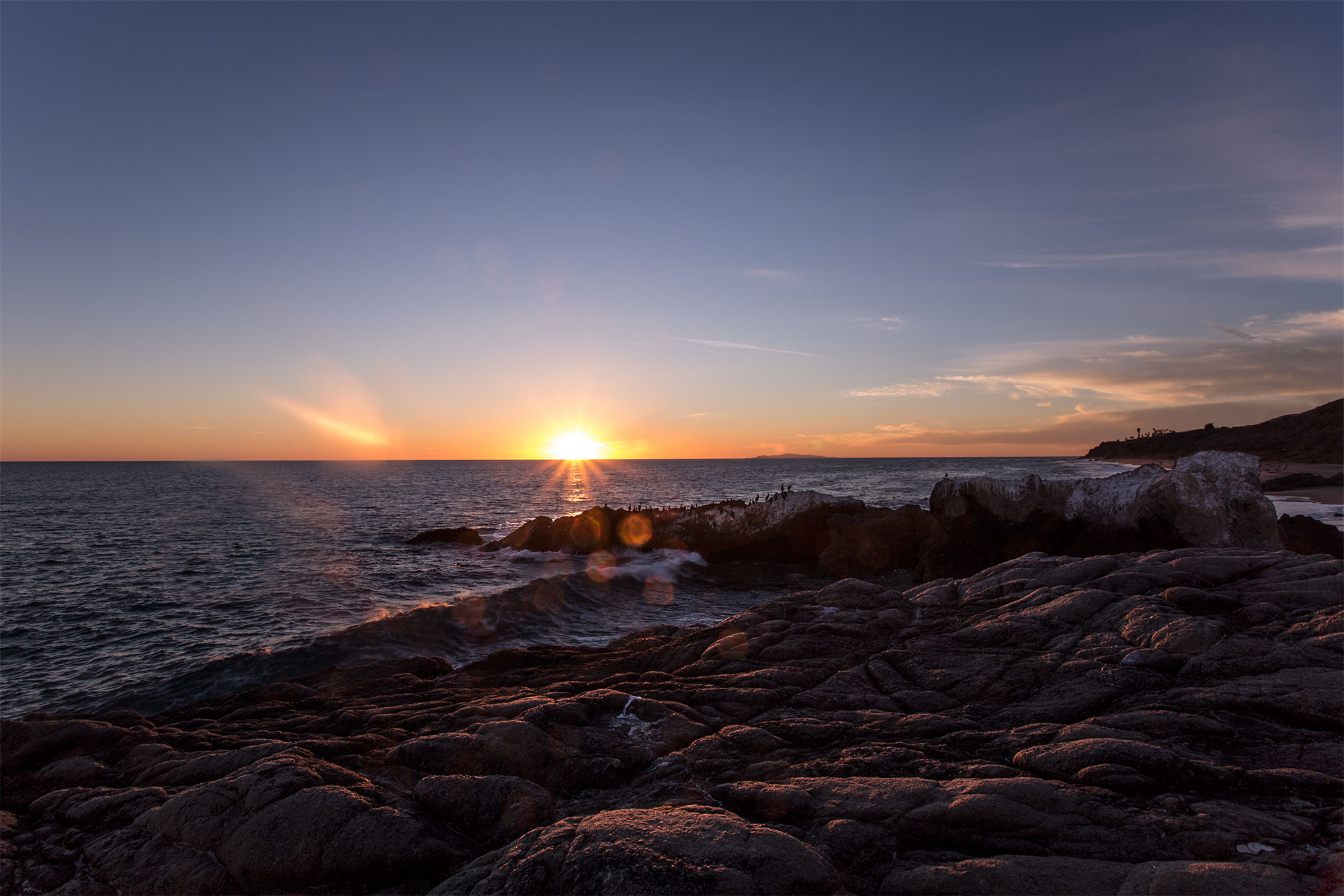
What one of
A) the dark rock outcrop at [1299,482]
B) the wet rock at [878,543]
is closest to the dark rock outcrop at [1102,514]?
the wet rock at [878,543]

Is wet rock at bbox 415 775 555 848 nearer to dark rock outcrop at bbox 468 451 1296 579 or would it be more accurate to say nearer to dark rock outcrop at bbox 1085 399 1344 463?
dark rock outcrop at bbox 468 451 1296 579

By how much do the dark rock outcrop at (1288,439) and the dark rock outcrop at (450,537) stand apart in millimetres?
63278

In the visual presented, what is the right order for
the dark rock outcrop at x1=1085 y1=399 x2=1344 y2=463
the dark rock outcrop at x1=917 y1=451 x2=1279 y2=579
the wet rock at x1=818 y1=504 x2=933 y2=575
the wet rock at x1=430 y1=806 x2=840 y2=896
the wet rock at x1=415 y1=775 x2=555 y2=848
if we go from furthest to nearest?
the dark rock outcrop at x1=1085 y1=399 x2=1344 y2=463 < the wet rock at x1=818 y1=504 x2=933 y2=575 < the dark rock outcrop at x1=917 y1=451 x2=1279 y2=579 < the wet rock at x1=415 y1=775 x2=555 y2=848 < the wet rock at x1=430 y1=806 x2=840 y2=896

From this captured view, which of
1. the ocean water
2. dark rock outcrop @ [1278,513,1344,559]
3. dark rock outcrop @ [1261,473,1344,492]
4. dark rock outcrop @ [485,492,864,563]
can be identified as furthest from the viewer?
dark rock outcrop @ [1261,473,1344,492]

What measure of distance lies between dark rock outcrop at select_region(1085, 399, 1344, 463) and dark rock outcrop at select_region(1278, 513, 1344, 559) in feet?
136

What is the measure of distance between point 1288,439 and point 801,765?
10971 centimetres

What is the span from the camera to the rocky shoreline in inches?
174

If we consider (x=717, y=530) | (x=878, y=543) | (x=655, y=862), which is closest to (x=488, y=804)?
(x=655, y=862)

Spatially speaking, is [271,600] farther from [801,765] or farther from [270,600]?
[801,765]

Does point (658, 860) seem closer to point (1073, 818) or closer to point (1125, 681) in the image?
point (1073, 818)

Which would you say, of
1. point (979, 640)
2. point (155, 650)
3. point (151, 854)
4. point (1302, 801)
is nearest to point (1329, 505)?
point (979, 640)

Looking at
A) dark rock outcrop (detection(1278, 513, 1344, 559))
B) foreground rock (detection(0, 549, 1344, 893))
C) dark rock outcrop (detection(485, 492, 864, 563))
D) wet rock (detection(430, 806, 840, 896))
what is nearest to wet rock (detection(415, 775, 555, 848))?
foreground rock (detection(0, 549, 1344, 893))

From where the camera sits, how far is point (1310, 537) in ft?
62.4

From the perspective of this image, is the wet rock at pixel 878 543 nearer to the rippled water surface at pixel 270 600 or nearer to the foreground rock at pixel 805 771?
the rippled water surface at pixel 270 600
